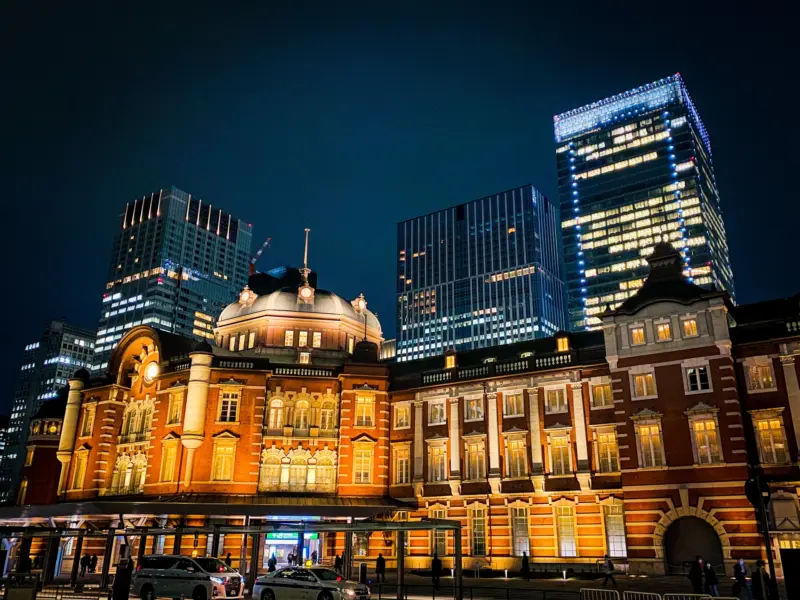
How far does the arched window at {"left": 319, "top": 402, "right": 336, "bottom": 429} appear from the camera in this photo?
Result: 54.3 m

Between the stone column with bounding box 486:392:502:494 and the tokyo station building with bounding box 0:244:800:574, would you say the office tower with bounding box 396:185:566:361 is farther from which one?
the stone column with bounding box 486:392:502:494

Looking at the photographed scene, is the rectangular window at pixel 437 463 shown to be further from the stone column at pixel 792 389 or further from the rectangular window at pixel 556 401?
the stone column at pixel 792 389

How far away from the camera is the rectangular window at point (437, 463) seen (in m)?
51.8

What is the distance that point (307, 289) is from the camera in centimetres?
6456

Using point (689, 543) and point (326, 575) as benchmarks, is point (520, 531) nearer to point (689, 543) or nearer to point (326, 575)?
point (689, 543)

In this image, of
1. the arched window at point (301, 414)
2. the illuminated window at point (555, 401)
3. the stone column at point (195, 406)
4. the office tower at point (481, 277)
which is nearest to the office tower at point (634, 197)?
the office tower at point (481, 277)

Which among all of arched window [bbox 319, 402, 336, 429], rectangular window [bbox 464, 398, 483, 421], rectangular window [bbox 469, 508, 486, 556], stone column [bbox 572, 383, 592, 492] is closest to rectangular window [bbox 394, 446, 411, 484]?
arched window [bbox 319, 402, 336, 429]

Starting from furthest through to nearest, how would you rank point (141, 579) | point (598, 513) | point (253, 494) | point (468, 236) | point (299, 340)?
point (468, 236), point (299, 340), point (253, 494), point (598, 513), point (141, 579)

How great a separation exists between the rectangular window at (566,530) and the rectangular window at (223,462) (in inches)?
924

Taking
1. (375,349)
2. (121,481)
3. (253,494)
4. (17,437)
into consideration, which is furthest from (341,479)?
(17,437)

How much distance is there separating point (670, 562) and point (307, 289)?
37.7 meters

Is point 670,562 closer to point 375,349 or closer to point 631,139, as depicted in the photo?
point 375,349

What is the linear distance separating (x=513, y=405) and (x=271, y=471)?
18.8 metres

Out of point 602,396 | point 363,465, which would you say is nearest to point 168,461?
point 363,465
